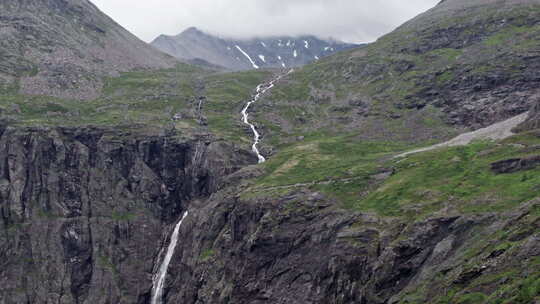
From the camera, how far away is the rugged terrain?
79.5 meters

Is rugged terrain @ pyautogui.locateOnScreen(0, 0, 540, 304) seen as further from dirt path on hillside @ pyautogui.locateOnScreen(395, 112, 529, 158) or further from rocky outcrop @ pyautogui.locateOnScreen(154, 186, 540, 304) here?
Result: dirt path on hillside @ pyautogui.locateOnScreen(395, 112, 529, 158)

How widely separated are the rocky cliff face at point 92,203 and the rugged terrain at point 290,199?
0.38 m

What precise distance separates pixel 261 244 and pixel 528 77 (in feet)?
340

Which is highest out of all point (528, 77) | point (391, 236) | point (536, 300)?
point (528, 77)

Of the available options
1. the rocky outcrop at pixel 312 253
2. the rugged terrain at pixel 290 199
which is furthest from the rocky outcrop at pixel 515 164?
the rocky outcrop at pixel 312 253

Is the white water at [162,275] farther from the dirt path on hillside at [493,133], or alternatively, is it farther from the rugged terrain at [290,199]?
the dirt path on hillside at [493,133]

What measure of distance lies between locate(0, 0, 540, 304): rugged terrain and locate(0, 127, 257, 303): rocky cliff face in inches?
15.1

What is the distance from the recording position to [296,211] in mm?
110875

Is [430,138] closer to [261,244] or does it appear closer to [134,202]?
[261,244]

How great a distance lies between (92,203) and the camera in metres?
152

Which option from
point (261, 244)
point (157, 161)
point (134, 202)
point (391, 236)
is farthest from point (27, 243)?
point (391, 236)

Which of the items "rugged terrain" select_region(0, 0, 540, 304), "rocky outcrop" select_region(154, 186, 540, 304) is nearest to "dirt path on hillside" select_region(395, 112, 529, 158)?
"rugged terrain" select_region(0, 0, 540, 304)

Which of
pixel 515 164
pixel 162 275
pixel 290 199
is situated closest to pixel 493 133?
pixel 515 164

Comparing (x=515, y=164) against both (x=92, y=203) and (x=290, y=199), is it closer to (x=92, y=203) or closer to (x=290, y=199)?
(x=290, y=199)
